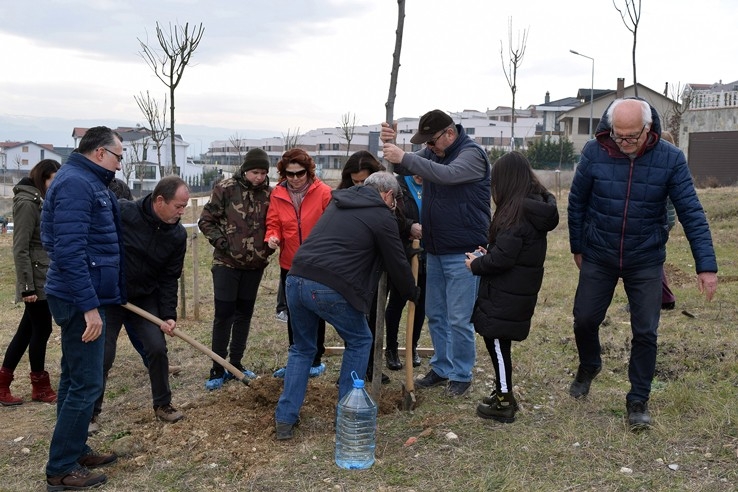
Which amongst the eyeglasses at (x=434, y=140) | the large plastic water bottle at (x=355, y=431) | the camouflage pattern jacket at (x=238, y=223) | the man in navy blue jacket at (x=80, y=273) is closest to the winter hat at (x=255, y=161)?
the camouflage pattern jacket at (x=238, y=223)

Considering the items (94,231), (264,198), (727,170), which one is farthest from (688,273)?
(727,170)

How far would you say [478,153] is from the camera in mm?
4980

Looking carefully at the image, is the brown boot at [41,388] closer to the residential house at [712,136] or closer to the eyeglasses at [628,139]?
the eyeglasses at [628,139]

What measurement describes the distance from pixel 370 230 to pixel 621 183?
1.52 metres

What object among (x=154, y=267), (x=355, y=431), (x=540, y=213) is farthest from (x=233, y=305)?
(x=540, y=213)

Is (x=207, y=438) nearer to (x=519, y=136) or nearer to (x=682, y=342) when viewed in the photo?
(x=682, y=342)

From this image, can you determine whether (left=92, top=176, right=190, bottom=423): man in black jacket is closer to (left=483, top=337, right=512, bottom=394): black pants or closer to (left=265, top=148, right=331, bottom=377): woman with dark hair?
(left=265, top=148, right=331, bottom=377): woman with dark hair

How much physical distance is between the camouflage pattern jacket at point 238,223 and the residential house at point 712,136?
27108 mm

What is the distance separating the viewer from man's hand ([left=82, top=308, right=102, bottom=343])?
381 centimetres

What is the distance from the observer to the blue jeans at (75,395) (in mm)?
3926

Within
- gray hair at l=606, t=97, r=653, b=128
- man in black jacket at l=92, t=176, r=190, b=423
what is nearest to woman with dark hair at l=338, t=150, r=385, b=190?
man in black jacket at l=92, t=176, r=190, b=423

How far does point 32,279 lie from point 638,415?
14.1ft

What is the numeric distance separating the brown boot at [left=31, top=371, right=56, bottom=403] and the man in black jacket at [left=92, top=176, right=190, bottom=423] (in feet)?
3.96

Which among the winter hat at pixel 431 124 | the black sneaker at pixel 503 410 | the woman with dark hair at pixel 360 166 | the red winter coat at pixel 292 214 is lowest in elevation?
the black sneaker at pixel 503 410
